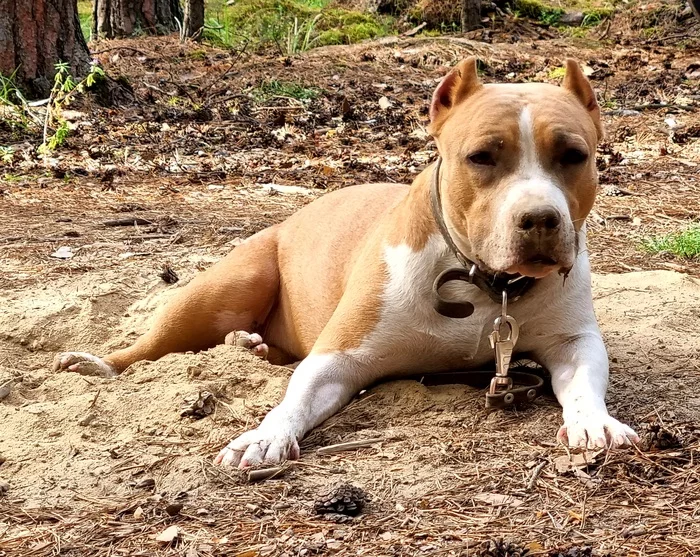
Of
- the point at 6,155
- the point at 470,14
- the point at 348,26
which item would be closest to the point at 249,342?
the point at 6,155

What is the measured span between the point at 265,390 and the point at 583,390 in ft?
4.16

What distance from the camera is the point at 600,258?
6.08 m

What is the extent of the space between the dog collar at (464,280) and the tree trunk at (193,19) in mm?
10585

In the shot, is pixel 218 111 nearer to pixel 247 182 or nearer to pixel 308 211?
pixel 247 182

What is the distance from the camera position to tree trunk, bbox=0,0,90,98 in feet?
29.0

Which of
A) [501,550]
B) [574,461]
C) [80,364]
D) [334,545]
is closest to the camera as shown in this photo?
[501,550]

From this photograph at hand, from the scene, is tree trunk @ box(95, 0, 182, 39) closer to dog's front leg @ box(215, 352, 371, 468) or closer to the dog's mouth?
dog's front leg @ box(215, 352, 371, 468)

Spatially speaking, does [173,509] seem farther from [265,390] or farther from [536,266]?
[536,266]

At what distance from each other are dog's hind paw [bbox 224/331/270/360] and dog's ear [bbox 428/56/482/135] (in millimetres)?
1453

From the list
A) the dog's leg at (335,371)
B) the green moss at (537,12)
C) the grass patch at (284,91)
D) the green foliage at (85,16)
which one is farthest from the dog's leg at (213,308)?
the green moss at (537,12)

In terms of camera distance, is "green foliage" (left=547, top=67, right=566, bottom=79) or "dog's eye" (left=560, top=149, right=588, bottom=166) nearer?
"dog's eye" (left=560, top=149, right=588, bottom=166)

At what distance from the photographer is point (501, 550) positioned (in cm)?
246

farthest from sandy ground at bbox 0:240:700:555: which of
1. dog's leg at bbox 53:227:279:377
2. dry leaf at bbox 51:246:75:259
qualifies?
dry leaf at bbox 51:246:75:259

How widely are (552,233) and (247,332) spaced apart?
2149mm
